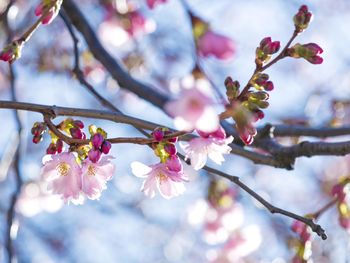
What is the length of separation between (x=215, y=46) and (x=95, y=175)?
1.41 meters

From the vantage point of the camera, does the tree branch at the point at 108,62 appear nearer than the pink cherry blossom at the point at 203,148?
No

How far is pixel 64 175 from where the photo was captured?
A: 1315mm

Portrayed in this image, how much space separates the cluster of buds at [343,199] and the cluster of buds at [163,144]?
2.31ft

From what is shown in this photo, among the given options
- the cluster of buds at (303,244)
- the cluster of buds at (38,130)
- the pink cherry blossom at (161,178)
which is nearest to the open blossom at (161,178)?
the pink cherry blossom at (161,178)

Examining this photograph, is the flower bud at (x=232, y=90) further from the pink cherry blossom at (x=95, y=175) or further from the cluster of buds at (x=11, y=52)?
the cluster of buds at (x=11, y=52)

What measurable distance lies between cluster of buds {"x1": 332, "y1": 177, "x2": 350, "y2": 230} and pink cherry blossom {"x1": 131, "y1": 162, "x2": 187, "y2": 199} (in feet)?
1.93

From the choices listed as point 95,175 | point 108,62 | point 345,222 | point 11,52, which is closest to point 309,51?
point 95,175

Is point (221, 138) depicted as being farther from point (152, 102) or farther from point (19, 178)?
point (19, 178)

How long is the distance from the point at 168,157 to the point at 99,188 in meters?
0.17

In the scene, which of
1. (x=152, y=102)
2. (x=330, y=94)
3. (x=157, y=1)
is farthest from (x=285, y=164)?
(x=330, y=94)

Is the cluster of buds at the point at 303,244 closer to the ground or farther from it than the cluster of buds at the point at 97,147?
closer to the ground

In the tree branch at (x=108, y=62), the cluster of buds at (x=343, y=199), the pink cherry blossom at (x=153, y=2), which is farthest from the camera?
the pink cherry blossom at (x=153, y=2)

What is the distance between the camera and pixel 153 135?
122 centimetres

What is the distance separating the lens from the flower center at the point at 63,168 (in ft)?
4.20
